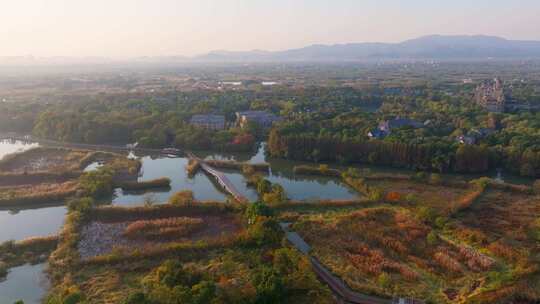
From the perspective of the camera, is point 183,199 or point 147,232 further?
point 183,199

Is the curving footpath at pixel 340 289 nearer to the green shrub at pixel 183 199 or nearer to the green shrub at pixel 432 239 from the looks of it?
the green shrub at pixel 432 239

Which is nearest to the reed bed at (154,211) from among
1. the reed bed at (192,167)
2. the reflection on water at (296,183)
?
the reflection on water at (296,183)

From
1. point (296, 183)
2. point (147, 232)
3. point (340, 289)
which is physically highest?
point (147, 232)

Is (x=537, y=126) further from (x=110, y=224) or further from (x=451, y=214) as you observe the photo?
(x=110, y=224)

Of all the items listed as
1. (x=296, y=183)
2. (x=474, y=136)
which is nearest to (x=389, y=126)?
(x=474, y=136)

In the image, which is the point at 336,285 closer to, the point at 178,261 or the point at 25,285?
the point at 178,261

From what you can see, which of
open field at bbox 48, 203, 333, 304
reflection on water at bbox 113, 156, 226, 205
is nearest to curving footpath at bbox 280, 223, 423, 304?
open field at bbox 48, 203, 333, 304
